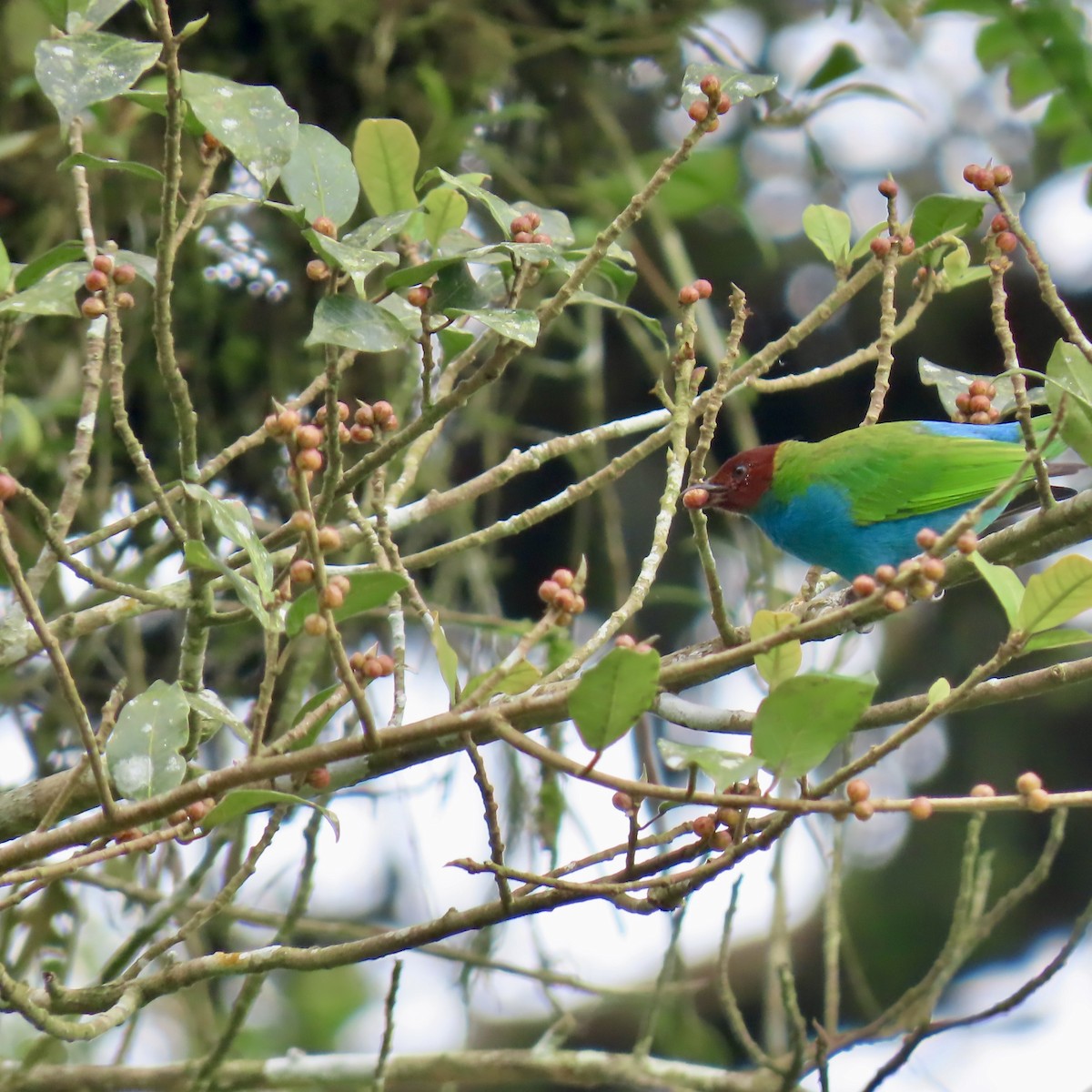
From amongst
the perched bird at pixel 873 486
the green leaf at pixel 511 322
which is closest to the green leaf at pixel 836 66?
the perched bird at pixel 873 486

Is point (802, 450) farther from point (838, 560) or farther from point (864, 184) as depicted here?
point (864, 184)

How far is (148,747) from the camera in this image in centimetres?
158

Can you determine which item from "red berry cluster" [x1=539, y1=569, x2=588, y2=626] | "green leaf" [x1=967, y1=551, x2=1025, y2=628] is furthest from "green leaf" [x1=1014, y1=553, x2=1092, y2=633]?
"red berry cluster" [x1=539, y1=569, x2=588, y2=626]

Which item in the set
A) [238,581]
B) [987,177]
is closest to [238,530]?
[238,581]

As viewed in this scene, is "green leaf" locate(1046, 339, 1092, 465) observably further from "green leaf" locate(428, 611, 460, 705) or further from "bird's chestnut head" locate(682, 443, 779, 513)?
"bird's chestnut head" locate(682, 443, 779, 513)

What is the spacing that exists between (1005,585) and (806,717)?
286 mm

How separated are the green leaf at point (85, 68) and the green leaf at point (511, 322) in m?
0.47

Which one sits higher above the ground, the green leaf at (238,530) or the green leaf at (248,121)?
the green leaf at (248,121)

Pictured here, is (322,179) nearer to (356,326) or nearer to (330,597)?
(356,326)

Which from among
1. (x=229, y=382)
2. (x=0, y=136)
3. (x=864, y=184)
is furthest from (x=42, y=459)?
(x=864, y=184)

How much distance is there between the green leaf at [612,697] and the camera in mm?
1301

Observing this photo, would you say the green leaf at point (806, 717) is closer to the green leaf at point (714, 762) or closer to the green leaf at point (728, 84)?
the green leaf at point (714, 762)

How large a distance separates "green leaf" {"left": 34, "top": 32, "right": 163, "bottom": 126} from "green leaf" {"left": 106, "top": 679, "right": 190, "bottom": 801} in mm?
666

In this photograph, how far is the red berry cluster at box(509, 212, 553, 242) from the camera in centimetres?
184
